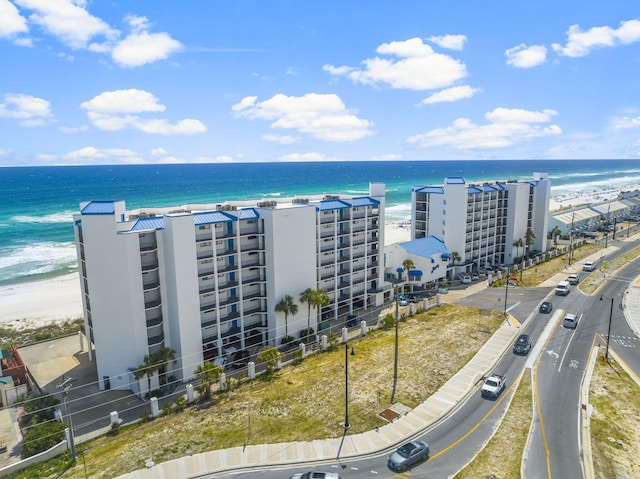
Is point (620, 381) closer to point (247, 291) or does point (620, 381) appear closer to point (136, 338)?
point (247, 291)

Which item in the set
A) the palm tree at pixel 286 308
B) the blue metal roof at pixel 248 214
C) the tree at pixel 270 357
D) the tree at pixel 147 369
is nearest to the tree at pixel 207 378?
the tree at pixel 147 369

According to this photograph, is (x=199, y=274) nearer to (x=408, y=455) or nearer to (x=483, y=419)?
(x=408, y=455)

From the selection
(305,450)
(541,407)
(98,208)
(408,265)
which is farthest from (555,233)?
(98,208)

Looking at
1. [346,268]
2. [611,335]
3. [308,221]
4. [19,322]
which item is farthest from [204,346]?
[611,335]

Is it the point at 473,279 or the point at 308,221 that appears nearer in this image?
the point at 308,221

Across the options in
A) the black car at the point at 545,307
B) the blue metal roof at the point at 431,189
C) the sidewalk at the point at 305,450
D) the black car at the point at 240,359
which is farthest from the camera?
the blue metal roof at the point at 431,189

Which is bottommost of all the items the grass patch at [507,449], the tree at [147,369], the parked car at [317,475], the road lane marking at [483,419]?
the road lane marking at [483,419]

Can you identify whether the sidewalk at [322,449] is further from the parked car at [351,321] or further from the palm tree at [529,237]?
the palm tree at [529,237]
